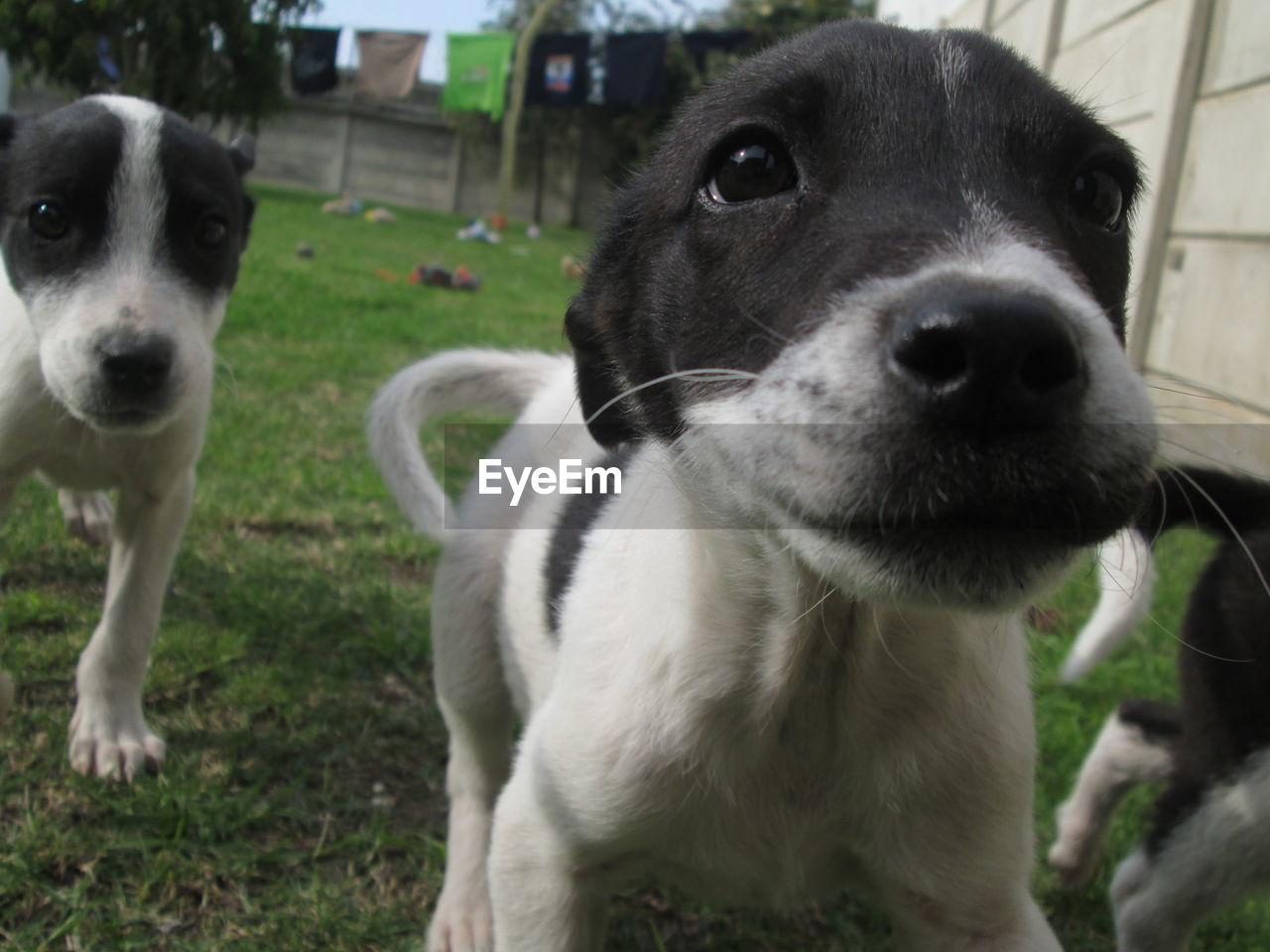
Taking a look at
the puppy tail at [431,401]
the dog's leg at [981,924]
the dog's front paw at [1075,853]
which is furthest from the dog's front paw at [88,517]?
the dog's front paw at [1075,853]

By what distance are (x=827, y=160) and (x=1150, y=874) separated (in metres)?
1.76

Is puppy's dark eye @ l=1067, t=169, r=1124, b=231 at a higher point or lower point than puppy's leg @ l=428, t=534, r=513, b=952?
higher

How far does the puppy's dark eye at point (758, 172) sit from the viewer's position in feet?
4.89

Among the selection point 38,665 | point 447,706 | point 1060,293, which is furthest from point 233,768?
point 1060,293

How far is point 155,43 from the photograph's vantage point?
17.7ft

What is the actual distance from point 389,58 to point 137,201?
26.9 meters

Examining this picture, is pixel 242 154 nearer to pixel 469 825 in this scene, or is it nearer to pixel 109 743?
pixel 109 743

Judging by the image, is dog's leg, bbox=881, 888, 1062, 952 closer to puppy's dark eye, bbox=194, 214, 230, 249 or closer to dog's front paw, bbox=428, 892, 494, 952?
dog's front paw, bbox=428, 892, 494, 952

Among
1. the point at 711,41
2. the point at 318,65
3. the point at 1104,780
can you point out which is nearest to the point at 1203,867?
the point at 1104,780

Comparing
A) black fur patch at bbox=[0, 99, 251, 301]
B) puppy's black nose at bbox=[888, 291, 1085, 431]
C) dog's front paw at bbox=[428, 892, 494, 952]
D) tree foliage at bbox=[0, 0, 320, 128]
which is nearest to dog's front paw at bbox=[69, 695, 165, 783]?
dog's front paw at bbox=[428, 892, 494, 952]

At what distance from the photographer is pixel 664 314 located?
5.42 ft

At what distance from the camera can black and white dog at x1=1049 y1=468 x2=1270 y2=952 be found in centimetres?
214

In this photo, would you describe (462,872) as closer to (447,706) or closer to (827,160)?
(447,706)

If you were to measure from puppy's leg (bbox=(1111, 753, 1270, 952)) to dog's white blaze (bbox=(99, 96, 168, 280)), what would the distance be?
2874 mm
